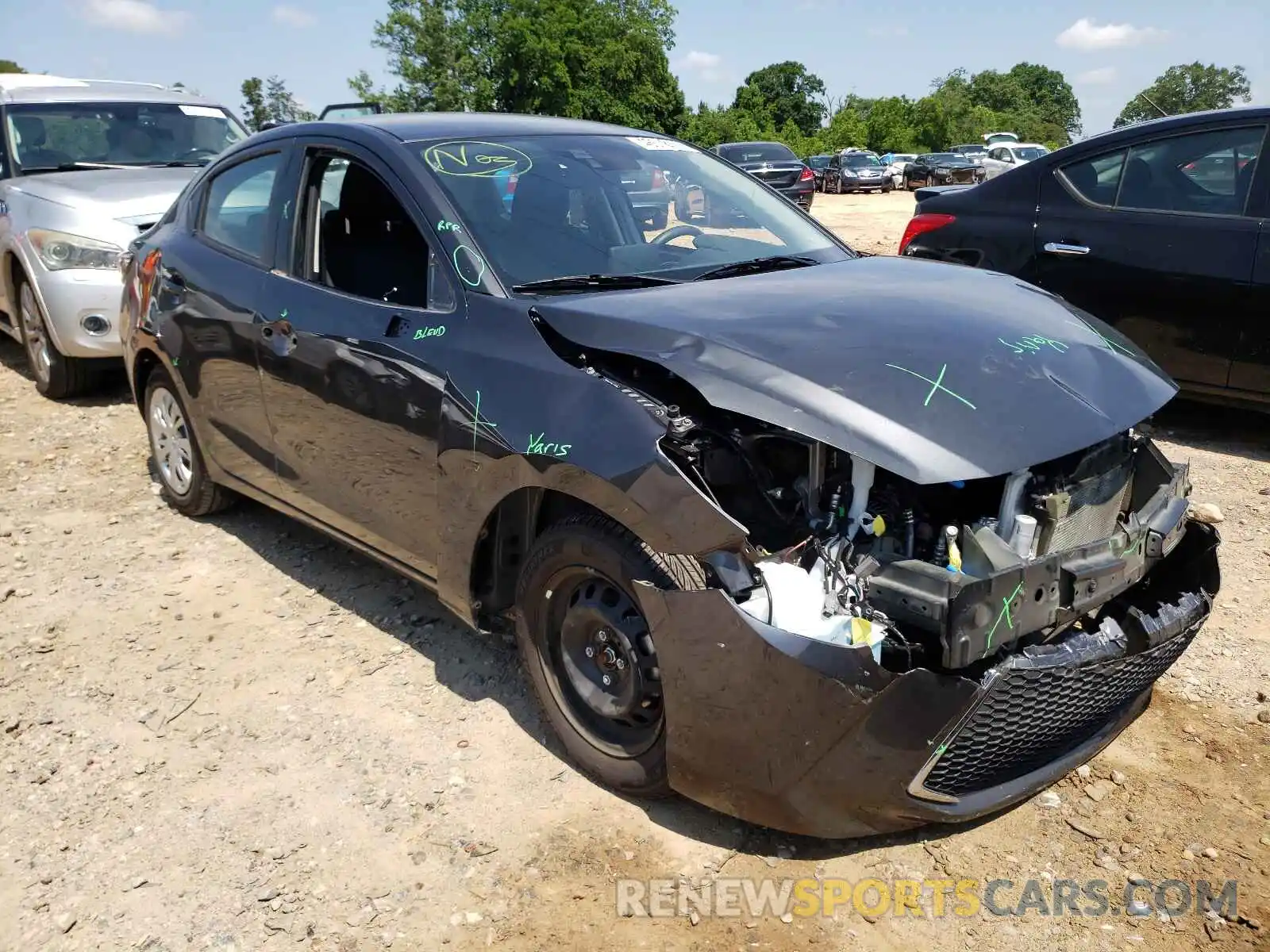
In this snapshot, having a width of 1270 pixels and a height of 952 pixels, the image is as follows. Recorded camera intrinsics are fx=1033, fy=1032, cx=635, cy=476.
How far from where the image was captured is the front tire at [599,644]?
8.52 feet

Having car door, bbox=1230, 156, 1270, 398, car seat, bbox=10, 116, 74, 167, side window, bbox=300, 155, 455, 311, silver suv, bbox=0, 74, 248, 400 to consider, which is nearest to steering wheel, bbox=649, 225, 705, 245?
side window, bbox=300, 155, 455, 311

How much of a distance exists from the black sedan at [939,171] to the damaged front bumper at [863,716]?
101 ft

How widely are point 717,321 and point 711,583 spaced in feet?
2.51

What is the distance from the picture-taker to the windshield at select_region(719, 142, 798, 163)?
23.7 metres

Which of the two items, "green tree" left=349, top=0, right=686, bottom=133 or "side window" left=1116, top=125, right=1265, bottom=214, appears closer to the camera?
"side window" left=1116, top=125, right=1265, bottom=214

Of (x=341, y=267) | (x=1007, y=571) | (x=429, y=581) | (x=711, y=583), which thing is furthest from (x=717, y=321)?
(x=341, y=267)

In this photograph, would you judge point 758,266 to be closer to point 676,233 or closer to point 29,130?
point 676,233

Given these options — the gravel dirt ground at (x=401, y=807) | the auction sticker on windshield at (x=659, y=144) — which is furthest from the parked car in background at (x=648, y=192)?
the gravel dirt ground at (x=401, y=807)

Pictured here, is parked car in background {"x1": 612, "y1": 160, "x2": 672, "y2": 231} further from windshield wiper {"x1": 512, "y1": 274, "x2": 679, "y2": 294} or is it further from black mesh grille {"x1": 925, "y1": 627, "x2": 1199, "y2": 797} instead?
black mesh grille {"x1": 925, "y1": 627, "x2": 1199, "y2": 797}

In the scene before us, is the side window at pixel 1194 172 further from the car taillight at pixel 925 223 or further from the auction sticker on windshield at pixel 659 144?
the auction sticker on windshield at pixel 659 144

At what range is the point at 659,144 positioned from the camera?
13.5ft

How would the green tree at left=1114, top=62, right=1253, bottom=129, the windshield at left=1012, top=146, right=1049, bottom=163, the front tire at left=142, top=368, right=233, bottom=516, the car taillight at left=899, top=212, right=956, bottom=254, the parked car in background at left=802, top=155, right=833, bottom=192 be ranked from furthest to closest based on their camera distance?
the green tree at left=1114, top=62, right=1253, bottom=129
the parked car in background at left=802, top=155, right=833, bottom=192
the windshield at left=1012, top=146, right=1049, bottom=163
the car taillight at left=899, top=212, right=956, bottom=254
the front tire at left=142, top=368, right=233, bottom=516

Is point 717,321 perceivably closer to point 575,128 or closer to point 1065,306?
point 1065,306

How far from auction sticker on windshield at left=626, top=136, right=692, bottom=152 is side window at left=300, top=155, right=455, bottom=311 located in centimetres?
103
